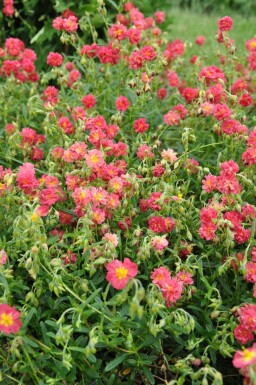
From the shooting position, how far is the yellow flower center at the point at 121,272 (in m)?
2.01

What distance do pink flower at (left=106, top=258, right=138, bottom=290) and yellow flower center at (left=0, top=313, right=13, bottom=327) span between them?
0.35 m

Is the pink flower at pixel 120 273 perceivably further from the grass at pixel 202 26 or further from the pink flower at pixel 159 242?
the grass at pixel 202 26

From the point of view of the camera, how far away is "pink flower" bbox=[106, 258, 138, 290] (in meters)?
2.00

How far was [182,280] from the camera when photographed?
2277 millimetres

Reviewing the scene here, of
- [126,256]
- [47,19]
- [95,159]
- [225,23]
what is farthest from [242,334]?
[47,19]

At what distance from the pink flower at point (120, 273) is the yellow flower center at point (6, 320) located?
35 cm

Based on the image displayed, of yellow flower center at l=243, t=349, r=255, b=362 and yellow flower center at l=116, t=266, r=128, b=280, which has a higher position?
yellow flower center at l=116, t=266, r=128, b=280

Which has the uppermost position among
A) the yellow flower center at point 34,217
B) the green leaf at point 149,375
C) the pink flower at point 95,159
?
the pink flower at point 95,159

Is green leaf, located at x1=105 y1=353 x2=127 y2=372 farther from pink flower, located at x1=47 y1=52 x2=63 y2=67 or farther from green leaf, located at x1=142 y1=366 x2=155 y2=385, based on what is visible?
pink flower, located at x1=47 y1=52 x2=63 y2=67

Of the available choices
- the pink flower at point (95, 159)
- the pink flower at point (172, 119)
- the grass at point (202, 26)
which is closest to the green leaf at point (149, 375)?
the pink flower at point (95, 159)

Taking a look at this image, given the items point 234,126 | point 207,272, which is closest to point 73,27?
point 234,126

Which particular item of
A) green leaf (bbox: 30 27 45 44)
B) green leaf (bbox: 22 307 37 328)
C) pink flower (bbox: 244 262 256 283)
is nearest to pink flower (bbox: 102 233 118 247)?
green leaf (bbox: 22 307 37 328)

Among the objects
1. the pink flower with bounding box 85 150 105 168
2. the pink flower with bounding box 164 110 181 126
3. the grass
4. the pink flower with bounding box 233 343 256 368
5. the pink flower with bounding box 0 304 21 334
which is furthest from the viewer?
the grass

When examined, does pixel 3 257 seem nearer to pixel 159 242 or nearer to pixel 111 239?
pixel 111 239
